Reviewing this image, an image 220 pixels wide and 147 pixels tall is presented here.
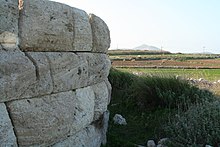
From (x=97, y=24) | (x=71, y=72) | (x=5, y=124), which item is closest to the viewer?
(x=5, y=124)

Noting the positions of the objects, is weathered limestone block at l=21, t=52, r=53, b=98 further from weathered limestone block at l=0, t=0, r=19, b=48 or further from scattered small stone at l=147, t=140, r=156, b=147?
scattered small stone at l=147, t=140, r=156, b=147

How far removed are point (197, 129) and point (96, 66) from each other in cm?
223

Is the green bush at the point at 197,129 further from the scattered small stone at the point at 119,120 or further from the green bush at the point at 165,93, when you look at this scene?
the green bush at the point at 165,93

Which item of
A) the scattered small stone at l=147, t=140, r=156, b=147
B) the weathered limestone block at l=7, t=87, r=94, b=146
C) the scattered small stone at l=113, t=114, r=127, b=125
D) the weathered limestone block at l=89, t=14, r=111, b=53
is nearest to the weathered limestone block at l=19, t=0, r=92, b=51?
the weathered limestone block at l=89, t=14, r=111, b=53

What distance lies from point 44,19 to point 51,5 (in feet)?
0.75

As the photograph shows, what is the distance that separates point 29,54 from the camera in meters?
3.83

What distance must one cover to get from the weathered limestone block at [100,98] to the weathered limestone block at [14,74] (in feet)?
5.12

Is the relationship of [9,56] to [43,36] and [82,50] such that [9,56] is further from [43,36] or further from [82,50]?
[82,50]

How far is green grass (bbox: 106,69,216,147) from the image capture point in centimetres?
731

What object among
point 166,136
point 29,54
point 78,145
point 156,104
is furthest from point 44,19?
point 156,104

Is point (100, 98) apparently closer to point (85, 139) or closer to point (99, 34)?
point (85, 139)

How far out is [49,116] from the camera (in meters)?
4.03

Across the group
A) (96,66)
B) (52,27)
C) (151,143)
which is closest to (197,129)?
(151,143)

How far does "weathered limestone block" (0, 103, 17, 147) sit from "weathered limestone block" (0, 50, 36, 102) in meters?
0.12
